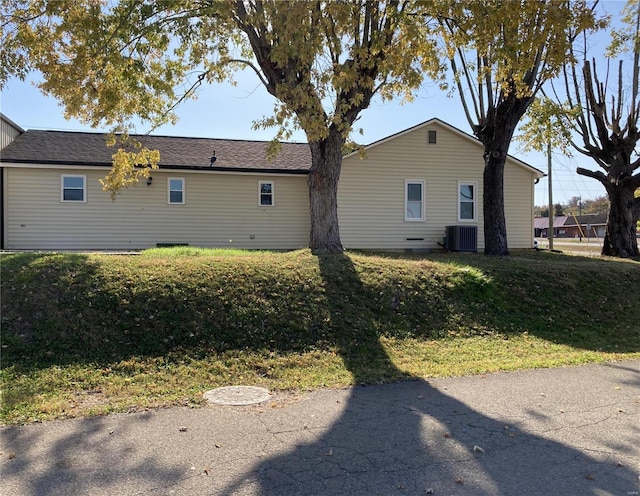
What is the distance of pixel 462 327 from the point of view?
8375 millimetres

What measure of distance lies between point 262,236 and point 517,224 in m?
10.4

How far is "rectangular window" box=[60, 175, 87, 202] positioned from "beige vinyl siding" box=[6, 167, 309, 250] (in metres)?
0.16

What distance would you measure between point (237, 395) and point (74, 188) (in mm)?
13458

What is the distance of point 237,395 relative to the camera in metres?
5.28

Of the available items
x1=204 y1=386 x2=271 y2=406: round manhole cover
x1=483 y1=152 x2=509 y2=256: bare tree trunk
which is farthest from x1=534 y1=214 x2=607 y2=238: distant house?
x1=204 y1=386 x2=271 y2=406: round manhole cover

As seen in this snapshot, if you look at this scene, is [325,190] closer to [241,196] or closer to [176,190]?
[241,196]

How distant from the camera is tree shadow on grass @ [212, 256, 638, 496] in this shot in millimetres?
3316

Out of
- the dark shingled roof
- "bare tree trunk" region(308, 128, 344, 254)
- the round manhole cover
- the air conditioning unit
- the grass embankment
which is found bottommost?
the round manhole cover

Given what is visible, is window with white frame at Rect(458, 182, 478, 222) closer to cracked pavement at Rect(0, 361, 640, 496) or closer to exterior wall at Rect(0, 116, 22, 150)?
cracked pavement at Rect(0, 361, 640, 496)

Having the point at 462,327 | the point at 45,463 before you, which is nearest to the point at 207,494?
the point at 45,463

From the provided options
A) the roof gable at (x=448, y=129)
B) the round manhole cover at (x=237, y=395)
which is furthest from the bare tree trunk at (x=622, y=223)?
the round manhole cover at (x=237, y=395)

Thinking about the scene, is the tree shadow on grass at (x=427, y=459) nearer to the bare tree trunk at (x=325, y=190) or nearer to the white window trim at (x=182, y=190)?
the bare tree trunk at (x=325, y=190)

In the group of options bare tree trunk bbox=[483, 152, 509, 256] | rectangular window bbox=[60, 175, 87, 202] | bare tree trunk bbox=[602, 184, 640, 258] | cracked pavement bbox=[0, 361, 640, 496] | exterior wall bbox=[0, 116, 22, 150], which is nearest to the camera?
cracked pavement bbox=[0, 361, 640, 496]

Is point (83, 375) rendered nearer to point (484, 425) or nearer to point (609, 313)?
point (484, 425)
